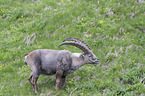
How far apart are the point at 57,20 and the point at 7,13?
3.61 meters

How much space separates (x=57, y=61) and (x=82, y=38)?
130 inches

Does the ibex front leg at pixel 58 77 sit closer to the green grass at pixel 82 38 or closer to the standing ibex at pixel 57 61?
the standing ibex at pixel 57 61

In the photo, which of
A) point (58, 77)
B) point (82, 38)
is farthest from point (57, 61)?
point (82, 38)

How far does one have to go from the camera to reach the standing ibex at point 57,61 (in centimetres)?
684

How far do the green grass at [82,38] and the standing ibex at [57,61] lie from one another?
2.29 feet

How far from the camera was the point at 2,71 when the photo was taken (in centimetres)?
834

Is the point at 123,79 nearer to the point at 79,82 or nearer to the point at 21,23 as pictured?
the point at 79,82

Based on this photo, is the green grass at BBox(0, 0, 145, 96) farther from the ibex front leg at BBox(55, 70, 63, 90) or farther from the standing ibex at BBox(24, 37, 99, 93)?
the standing ibex at BBox(24, 37, 99, 93)

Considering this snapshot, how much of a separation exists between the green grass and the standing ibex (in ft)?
2.29

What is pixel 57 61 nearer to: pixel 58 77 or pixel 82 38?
pixel 58 77

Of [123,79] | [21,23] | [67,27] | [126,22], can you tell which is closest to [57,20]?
[67,27]

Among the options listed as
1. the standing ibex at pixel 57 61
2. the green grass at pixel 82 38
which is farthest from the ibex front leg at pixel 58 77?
the green grass at pixel 82 38

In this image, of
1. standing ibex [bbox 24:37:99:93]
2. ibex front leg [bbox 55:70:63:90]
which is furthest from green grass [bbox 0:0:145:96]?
standing ibex [bbox 24:37:99:93]

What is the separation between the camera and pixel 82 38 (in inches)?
389
